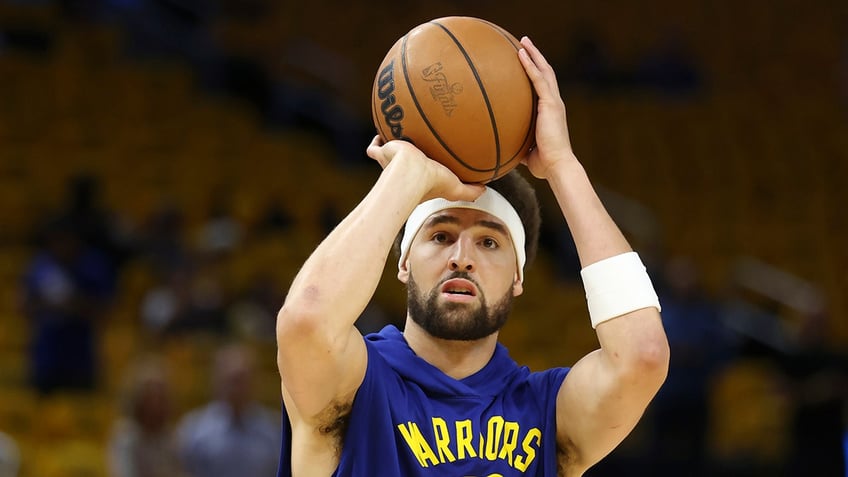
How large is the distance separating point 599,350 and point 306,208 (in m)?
7.65

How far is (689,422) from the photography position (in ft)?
28.5

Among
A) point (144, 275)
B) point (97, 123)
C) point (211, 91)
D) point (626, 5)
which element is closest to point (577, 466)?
point (144, 275)

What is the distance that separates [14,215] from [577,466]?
7.64m

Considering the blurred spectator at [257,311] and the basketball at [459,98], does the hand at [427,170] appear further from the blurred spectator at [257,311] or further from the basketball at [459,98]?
the blurred spectator at [257,311]

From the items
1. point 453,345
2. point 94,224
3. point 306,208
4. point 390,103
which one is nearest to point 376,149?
point 390,103

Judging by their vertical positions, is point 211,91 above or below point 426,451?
below

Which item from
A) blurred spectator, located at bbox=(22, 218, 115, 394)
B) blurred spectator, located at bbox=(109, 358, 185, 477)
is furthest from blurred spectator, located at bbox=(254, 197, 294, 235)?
blurred spectator, located at bbox=(109, 358, 185, 477)

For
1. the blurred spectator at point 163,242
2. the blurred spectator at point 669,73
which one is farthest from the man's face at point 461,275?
the blurred spectator at point 669,73

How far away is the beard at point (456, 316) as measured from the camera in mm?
3350

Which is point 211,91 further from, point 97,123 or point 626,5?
point 626,5

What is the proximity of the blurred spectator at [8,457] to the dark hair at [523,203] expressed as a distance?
171 inches

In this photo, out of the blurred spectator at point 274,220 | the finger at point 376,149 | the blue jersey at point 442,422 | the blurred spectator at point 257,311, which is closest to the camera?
the blue jersey at point 442,422

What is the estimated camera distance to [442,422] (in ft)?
10.8

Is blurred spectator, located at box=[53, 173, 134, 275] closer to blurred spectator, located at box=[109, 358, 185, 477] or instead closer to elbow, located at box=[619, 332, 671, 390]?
blurred spectator, located at box=[109, 358, 185, 477]
